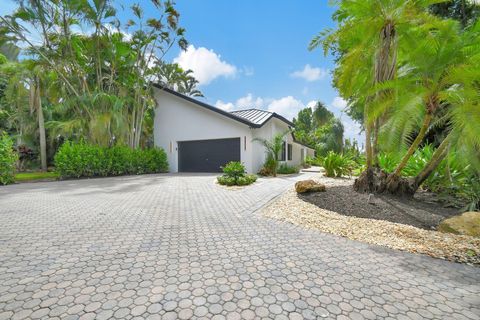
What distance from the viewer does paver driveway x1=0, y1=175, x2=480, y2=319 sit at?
6.51ft

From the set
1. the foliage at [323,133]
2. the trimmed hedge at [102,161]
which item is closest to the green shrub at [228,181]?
the trimmed hedge at [102,161]

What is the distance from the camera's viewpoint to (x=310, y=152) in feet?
102

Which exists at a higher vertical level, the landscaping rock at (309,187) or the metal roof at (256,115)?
the metal roof at (256,115)

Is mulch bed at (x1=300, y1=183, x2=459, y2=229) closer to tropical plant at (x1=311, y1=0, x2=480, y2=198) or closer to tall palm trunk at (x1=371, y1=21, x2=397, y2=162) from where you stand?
tropical plant at (x1=311, y1=0, x2=480, y2=198)

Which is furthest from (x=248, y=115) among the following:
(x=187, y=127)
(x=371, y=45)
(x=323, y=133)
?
(x=323, y=133)

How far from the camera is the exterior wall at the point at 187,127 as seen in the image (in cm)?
1409

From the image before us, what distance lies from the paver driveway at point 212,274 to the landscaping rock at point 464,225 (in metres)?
1.60

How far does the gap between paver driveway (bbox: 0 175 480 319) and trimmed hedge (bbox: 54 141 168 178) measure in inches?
324

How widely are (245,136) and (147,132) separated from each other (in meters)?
9.51

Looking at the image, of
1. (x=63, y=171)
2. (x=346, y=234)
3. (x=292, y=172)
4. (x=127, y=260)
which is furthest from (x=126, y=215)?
(x=292, y=172)

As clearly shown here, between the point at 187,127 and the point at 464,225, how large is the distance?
14704 mm

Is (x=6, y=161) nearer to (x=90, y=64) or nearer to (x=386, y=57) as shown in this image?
(x=90, y=64)

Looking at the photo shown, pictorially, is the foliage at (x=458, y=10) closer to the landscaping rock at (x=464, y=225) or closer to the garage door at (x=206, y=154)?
the landscaping rock at (x=464, y=225)

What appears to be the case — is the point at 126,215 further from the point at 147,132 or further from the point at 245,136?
the point at 147,132
